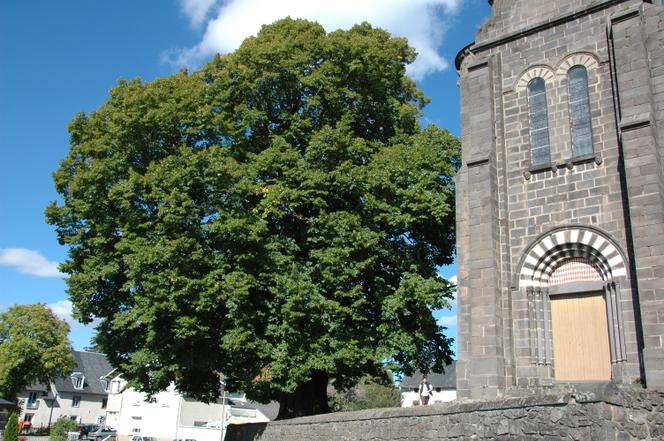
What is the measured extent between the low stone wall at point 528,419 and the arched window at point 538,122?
22.5 ft

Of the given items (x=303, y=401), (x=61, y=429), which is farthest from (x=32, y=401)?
(x=303, y=401)

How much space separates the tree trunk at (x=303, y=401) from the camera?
1991cm

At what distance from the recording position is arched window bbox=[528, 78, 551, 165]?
Result: 15.6 metres

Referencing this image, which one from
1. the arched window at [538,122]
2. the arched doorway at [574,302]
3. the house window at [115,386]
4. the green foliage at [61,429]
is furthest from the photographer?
the house window at [115,386]

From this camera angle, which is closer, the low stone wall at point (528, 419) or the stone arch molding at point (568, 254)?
the low stone wall at point (528, 419)

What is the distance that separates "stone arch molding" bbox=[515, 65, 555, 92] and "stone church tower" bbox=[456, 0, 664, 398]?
0.09ft

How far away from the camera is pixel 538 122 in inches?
626

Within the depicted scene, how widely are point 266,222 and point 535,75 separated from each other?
8.61 m

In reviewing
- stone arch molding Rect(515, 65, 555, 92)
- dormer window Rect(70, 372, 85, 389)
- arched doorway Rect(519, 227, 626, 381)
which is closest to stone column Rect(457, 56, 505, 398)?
stone arch molding Rect(515, 65, 555, 92)

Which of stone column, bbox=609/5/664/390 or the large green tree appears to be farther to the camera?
the large green tree

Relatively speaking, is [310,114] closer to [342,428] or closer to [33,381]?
[342,428]

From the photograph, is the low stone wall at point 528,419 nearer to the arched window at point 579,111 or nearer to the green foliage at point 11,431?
the arched window at point 579,111

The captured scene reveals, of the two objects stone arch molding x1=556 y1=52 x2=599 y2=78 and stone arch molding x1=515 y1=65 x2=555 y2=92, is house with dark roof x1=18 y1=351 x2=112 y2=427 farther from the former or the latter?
stone arch molding x1=556 y1=52 x2=599 y2=78

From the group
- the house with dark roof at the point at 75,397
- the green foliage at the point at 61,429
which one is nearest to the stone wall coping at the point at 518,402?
the green foliage at the point at 61,429
